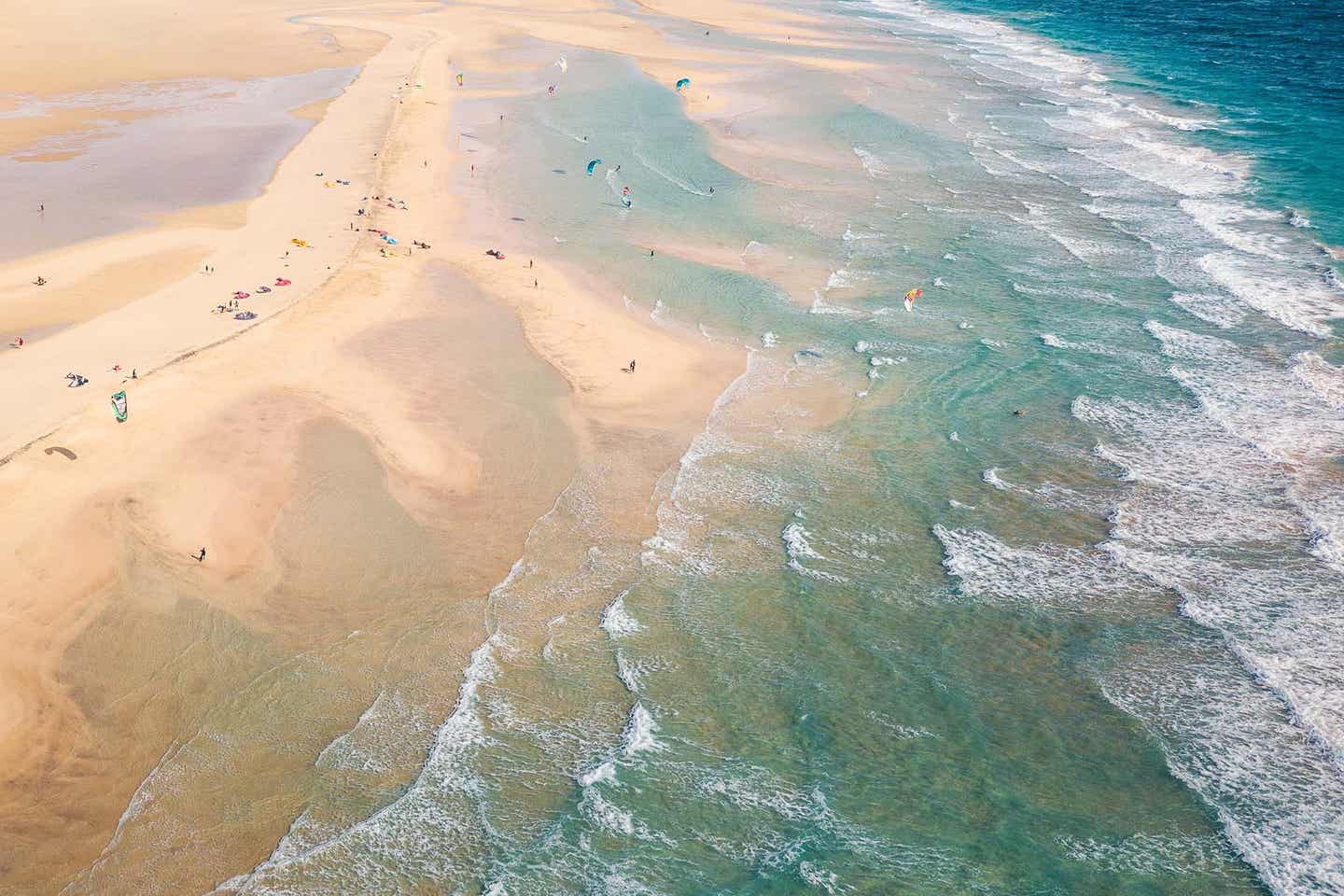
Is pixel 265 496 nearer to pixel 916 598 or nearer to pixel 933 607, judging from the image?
pixel 916 598

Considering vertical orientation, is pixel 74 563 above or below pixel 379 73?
below

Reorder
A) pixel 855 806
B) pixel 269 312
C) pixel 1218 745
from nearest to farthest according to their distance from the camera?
pixel 855 806 → pixel 1218 745 → pixel 269 312

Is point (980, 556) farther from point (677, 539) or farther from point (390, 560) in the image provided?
point (390, 560)

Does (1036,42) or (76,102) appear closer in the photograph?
(76,102)

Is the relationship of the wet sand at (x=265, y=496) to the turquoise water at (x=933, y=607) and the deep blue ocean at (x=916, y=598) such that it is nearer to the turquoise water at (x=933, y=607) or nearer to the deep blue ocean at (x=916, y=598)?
the deep blue ocean at (x=916, y=598)

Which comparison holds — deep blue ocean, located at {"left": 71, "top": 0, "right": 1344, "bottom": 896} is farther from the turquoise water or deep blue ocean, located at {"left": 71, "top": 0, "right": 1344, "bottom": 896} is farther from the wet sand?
the wet sand

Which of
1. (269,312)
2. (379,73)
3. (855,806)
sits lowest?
(855,806)

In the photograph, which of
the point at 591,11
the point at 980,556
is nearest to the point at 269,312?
the point at 980,556

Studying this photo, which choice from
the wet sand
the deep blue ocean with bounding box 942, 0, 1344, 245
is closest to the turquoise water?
the wet sand

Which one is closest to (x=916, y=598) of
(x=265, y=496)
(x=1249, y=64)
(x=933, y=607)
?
(x=933, y=607)
